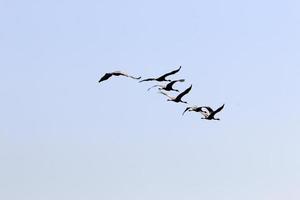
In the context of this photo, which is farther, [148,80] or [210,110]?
[210,110]

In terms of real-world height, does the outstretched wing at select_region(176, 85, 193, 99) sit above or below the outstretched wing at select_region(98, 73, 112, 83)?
below

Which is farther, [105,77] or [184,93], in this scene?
[184,93]

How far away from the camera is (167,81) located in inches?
2522

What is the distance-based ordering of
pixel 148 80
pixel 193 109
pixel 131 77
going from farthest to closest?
pixel 193 109
pixel 148 80
pixel 131 77

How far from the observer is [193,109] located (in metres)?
70.9

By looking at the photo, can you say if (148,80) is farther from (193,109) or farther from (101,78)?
(193,109)

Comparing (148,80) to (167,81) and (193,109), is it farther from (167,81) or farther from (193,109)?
(193,109)

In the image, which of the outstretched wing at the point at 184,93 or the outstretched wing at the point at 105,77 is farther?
the outstretched wing at the point at 184,93

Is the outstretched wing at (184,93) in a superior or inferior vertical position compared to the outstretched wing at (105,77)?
inferior

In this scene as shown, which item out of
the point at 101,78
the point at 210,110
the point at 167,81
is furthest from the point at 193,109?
the point at 101,78

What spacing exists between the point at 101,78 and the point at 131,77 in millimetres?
6707

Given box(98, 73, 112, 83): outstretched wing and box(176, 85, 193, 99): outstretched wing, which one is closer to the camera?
box(98, 73, 112, 83): outstretched wing

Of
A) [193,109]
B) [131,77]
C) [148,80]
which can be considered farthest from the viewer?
[193,109]

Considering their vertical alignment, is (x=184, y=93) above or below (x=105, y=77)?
below
